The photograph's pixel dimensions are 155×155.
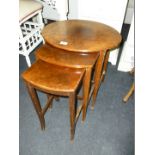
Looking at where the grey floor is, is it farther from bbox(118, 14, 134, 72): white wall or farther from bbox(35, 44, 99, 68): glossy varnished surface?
bbox(35, 44, 99, 68): glossy varnished surface

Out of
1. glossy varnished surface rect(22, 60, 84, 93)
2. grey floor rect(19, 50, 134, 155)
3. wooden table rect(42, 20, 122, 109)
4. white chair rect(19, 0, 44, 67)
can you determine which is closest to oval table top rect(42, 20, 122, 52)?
wooden table rect(42, 20, 122, 109)

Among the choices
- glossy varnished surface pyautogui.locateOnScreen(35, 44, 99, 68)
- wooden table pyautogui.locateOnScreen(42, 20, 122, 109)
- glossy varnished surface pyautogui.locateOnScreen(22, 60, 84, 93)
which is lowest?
glossy varnished surface pyautogui.locateOnScreen(22, 60, 84, 93)

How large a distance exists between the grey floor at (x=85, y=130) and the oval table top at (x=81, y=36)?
0.64m

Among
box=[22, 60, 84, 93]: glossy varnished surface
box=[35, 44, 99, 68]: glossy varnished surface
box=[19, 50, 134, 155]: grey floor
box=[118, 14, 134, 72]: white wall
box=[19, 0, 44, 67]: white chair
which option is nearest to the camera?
box=[22, 60, 84, 93]: glossy varnished surface

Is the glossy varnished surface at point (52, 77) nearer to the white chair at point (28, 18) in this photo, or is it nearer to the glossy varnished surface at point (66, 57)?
the glossy varnished surface at point (66, 57)

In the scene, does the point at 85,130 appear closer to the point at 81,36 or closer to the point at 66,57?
the point at 66,57

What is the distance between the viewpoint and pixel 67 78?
99cm

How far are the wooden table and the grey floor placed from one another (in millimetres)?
285

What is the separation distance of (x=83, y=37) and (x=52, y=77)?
402 millimetres

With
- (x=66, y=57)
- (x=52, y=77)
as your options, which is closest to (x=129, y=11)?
(x=66, y=57)

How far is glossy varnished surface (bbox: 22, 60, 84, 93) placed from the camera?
0.93 m

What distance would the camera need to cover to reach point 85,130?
54.1 inches
